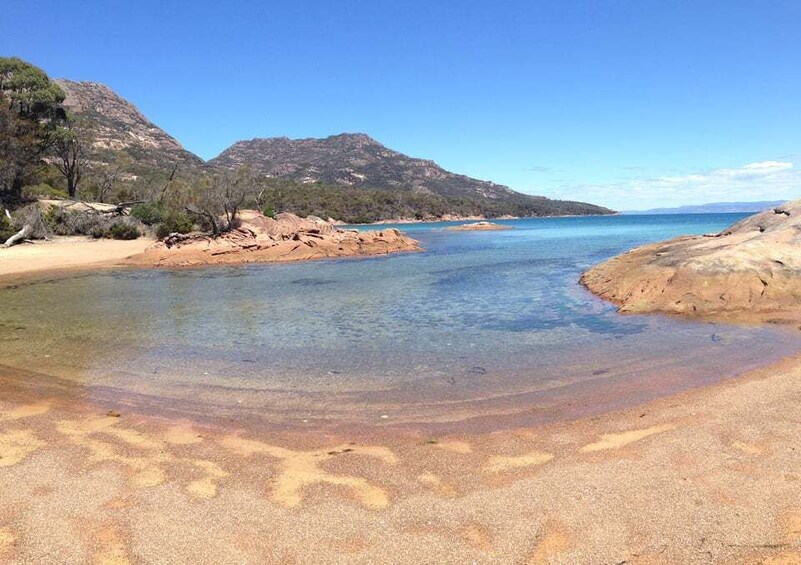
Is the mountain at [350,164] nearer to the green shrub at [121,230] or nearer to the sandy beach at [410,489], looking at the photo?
the green shrub at [121,230]

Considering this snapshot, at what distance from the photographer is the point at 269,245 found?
36469 mm

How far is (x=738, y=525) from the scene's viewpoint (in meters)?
4.06

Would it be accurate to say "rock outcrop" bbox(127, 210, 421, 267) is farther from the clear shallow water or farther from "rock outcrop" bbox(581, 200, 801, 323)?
"rock outcrop" bbox(581, 200, 801, 323)

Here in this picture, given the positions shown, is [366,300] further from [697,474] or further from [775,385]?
[697,474]

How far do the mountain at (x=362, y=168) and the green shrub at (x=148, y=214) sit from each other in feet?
367

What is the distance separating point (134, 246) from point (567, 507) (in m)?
38.8

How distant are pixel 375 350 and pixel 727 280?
368 inches

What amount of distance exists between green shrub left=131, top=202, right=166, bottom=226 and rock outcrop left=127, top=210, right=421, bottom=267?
771 centimetres

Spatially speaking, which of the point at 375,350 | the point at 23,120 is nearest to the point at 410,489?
the point at 375,350

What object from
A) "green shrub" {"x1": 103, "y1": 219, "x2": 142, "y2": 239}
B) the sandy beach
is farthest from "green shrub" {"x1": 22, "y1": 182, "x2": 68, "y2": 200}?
the sandy beach

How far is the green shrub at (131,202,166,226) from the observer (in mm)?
44344

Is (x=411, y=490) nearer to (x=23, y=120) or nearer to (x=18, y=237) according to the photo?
(x=18, y=237)

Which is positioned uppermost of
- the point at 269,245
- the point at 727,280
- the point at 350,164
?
the point at 350,164

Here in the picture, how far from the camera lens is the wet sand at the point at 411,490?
3875 millimetres
